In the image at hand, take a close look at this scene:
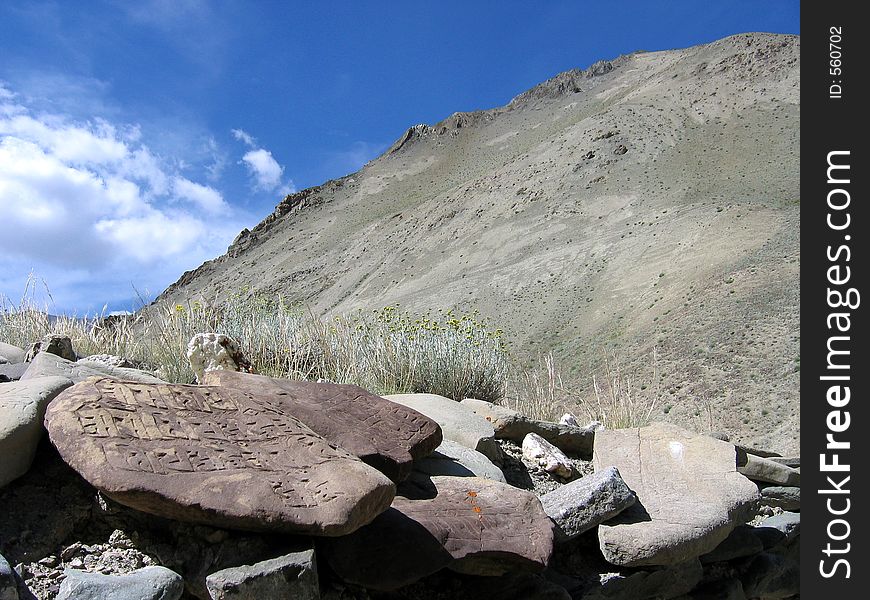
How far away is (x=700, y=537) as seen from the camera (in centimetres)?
323

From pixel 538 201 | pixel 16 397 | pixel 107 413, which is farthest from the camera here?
pixel 538 201

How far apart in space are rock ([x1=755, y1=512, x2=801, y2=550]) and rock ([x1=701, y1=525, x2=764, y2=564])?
0.14 metres

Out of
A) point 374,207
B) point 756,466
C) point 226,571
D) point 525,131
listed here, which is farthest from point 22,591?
point 525,131

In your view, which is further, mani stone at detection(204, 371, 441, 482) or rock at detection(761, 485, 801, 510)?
rock at detection(761, 485, 801, 510)

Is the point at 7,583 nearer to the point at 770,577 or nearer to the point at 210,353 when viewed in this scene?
the point at 210,353

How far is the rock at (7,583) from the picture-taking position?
1909mm

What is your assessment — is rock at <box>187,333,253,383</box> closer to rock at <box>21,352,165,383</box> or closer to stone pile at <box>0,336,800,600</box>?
rock at <box>21,352,165,383</box>

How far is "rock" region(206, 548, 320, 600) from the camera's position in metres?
2.12

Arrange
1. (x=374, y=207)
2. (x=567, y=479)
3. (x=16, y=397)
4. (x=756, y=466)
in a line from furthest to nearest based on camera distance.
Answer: (x=374, y=207) < (x=756, y=466) < (x=567, y=479) < (x=16, y=397)

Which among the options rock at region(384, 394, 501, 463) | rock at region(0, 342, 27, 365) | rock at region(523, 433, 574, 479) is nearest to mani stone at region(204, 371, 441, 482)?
rock at region(384, 394, 501, 463)

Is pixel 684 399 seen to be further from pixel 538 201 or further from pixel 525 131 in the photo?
pixel 525 131

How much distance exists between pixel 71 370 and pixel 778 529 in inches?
151

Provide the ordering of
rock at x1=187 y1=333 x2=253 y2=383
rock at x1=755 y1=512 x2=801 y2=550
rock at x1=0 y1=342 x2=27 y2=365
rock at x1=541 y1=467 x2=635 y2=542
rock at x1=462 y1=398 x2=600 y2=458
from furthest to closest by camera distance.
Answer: rock at x1=0 y1=342 x2=27 y2=365
rock at x1=187 y1=333 x2=253 y2=383
rock at x1=462 y1=398 x2=600 y2=458
rock at x1=755 y1=512 x2=801 y2=550
rock at x1=541 y1=467 x2=635 y2=542

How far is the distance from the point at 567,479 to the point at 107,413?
247 cm
